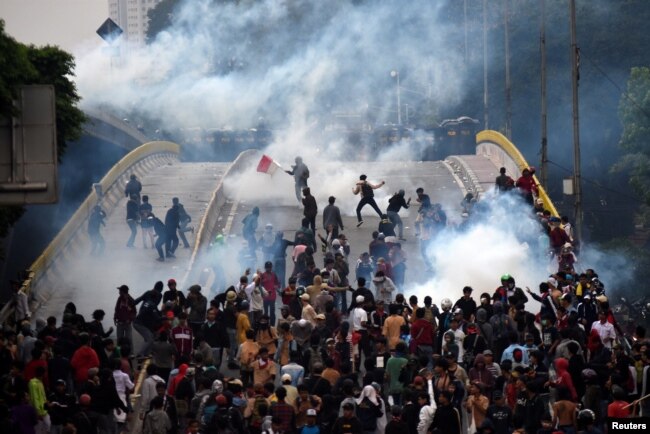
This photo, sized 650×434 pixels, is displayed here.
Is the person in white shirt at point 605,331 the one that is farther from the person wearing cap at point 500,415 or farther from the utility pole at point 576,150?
the utility pole at point 576,150

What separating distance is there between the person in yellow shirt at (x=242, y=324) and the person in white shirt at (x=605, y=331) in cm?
504

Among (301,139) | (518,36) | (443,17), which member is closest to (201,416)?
(301,139)

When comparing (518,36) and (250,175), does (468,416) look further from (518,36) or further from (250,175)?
(518,36)

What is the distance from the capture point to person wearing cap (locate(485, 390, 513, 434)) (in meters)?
19.5

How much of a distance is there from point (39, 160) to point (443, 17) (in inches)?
3130

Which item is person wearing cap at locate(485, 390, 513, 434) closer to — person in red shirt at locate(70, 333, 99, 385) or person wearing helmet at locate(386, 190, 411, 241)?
person in red shirt at locate(70, 333, 99, 385)

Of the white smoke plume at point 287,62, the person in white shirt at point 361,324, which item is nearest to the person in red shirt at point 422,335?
the person in white shirt at point 361,324

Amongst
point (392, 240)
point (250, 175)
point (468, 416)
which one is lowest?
point (468, 416)

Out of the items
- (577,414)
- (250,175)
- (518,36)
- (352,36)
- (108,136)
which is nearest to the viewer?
(577,414)

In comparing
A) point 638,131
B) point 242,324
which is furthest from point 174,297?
point 638,131

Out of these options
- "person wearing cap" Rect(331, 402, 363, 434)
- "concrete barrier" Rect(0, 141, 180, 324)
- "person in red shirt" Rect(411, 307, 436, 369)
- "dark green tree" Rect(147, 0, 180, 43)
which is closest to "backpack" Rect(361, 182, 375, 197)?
"concrete barrier" Rect(0, 141, 180, 324)

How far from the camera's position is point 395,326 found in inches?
934

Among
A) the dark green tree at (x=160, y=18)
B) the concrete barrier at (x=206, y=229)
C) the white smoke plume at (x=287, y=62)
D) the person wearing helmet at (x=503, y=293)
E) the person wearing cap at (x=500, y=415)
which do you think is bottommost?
the person wearing cap at (x=500, y=415)

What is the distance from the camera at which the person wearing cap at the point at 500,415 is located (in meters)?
19.5
